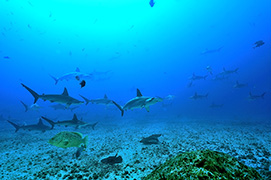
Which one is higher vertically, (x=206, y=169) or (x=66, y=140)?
(x=206, y=169)

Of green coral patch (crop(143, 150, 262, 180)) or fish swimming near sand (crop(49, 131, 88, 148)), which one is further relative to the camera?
fish swimming near sand (crop(49, 131, 88, 148))

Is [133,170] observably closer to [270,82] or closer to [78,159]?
[78,159]

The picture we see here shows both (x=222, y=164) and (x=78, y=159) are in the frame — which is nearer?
(x=222, y=164)

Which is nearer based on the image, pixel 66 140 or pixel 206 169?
pixel 206 169

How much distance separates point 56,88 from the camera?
16362 centimetres

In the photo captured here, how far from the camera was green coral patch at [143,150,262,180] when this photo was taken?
154 centimetres

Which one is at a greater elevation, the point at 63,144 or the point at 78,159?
the point at 63,144

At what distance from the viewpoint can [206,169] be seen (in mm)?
1583

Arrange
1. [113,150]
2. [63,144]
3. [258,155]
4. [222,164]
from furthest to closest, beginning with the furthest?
[113,150], [258,155], [63,144], [222,164]

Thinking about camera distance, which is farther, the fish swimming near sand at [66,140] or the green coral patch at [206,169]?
the fish swimming near sand at [66,140]

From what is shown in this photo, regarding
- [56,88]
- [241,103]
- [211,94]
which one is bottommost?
[241,103]

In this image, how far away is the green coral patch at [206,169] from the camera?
1.54 m

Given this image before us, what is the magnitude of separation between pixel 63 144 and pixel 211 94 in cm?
6342

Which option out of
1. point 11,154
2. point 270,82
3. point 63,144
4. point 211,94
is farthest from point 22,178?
point 270,82
